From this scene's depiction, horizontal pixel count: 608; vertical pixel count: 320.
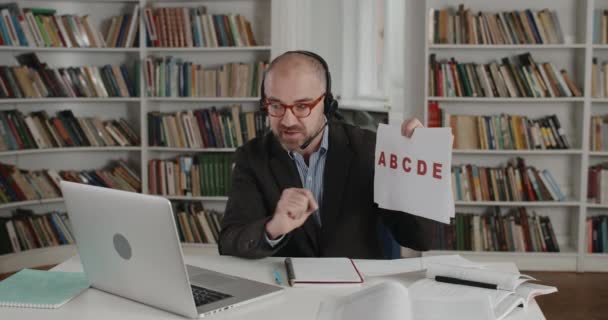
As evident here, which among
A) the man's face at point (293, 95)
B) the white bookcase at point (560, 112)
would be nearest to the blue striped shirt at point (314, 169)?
the man's face at point (293, 95)

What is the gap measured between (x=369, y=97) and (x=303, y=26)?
0.74 metres

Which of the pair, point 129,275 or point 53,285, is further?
point 53,285

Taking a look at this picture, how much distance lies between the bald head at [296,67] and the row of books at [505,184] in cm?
279

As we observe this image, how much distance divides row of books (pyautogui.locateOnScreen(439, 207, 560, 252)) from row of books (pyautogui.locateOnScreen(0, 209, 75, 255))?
249 centimetres

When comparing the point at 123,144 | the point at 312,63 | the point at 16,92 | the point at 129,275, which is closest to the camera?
the point at 129,275

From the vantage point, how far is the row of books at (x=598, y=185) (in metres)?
4.77

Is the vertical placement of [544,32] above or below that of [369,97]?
above

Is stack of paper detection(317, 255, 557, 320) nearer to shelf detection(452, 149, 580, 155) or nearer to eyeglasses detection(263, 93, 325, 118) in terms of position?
eyeglasses detection(263, 93, 325, 118)

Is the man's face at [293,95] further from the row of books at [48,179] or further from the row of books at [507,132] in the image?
the row of books at [48,179]

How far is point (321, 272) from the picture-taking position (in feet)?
6.01

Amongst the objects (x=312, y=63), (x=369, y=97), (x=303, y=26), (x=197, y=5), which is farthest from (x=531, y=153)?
(x=312, y=63)

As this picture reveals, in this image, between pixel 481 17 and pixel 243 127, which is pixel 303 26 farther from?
pixel 481 17

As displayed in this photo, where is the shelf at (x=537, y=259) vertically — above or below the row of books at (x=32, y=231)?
below

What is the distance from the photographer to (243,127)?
5043 millimetres
